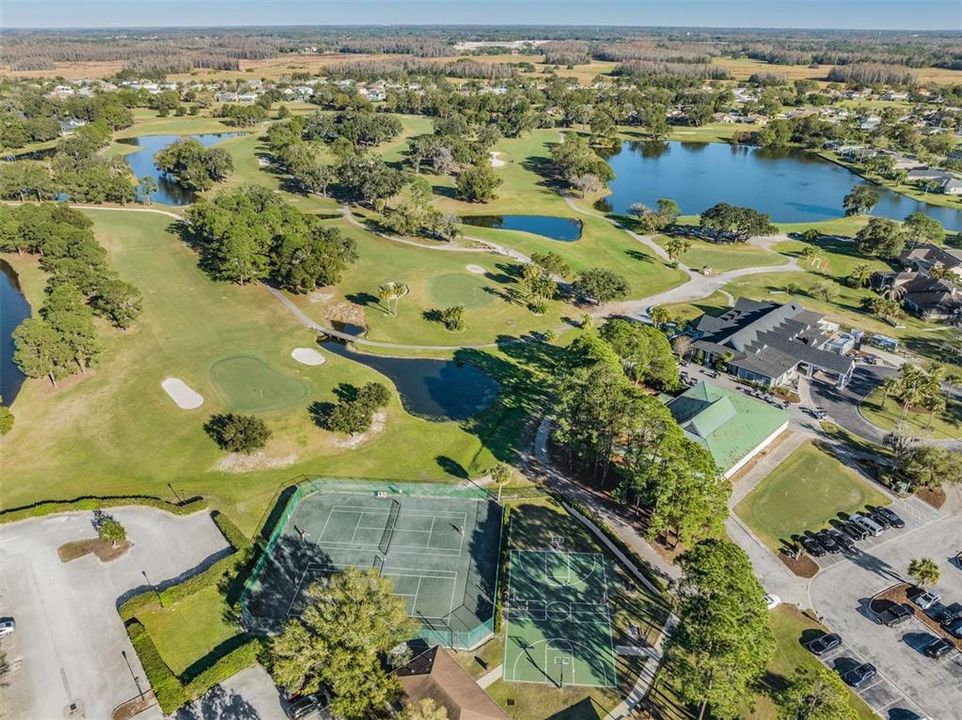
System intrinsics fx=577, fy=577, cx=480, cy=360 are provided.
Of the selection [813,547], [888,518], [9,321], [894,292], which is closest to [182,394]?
[9,321]

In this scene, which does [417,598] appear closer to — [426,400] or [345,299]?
[426,400]

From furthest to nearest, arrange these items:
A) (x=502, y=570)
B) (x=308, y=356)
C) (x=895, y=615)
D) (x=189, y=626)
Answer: (x=308, y=356), (x=502, y=570), (x=895, y=615), (x=189, y=626)

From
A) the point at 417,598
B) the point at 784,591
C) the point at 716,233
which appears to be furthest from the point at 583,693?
the point at 716,233

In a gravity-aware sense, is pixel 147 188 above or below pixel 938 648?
below

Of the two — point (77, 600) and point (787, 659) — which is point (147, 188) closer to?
point (77, 600)

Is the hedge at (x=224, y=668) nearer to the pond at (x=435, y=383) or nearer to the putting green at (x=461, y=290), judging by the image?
the pond at (x=435, y=383)

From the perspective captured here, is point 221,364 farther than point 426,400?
Yes

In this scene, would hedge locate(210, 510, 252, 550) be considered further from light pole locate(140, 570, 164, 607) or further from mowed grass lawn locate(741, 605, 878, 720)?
mowed grass lawn locate(741, 605, 878, 720)
